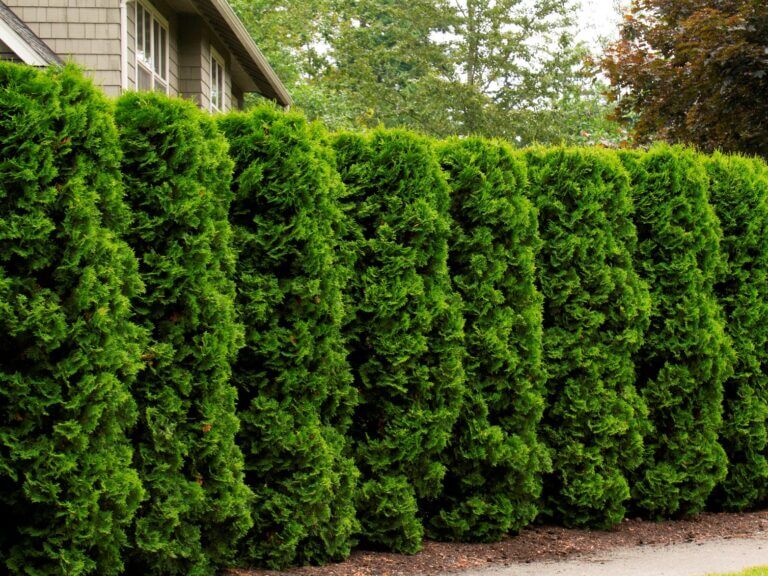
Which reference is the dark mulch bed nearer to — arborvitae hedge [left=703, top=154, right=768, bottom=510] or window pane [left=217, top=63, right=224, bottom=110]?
arborvitae hedge [left=703, top=154, right=768, bottom=510]

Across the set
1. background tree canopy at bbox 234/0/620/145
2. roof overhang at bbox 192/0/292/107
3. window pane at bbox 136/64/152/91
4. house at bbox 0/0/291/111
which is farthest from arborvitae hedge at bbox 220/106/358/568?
background tree canopy at bbox 234/0/620/145

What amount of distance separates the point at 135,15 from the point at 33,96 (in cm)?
959

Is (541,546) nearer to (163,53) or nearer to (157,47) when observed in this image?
(157,47)

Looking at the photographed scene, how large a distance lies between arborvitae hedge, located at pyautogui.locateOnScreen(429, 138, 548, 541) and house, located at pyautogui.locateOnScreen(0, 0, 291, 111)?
584cm

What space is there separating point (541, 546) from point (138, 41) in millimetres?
10733

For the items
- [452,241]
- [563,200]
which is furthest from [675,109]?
[452,241]

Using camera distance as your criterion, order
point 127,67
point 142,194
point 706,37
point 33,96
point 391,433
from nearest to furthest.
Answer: point 33,96 → point 142,194 → point 391,433 → point 706,37 → point 127,67

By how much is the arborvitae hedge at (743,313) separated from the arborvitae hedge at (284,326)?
4286 mm

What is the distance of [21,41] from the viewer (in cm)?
1088

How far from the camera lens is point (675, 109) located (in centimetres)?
1291

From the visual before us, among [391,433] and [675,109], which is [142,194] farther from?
[675,109]

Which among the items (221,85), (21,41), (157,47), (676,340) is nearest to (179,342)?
(676,340)

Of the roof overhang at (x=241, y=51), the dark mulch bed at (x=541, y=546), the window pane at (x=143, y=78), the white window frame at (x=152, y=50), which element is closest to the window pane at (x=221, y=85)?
the roof overhang at (x=241, y=51)

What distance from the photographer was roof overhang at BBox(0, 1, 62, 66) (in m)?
10.7
